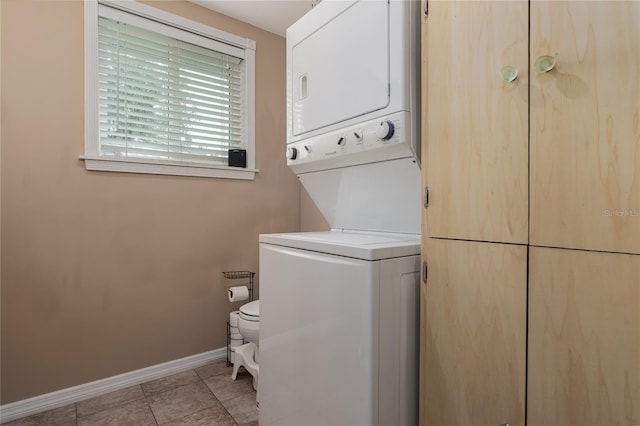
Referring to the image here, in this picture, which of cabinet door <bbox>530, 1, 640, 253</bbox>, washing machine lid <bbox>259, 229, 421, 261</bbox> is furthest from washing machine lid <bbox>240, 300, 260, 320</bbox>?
cabinet door <bbox>530, 1, 640, 253</bbox>

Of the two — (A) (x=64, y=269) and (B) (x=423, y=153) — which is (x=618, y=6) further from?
(A) (x=64, y=269)

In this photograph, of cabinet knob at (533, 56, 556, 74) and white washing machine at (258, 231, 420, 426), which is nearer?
cabinet knob at (533, 56, 556, 74)

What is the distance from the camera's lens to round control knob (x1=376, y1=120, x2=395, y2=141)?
4.24ft

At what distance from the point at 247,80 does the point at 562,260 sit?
2544mm

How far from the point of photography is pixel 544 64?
36.0 inches

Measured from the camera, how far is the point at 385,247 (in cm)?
117

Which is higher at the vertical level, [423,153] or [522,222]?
[423,153]

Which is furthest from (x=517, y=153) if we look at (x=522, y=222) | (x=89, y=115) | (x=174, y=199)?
(x=89, y=115)

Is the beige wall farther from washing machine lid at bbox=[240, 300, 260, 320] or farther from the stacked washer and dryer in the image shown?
the stacked washer and dryer

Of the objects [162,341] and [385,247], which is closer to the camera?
[385,247]

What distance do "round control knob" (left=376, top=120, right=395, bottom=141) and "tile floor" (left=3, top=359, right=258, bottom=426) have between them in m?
1.66

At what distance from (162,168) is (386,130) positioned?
1.74 meters

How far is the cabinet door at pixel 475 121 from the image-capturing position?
0.98 metres

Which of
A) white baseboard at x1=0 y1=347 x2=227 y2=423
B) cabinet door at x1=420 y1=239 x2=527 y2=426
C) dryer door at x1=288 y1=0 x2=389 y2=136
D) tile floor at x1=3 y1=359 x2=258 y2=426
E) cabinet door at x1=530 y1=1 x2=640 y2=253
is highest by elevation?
dryer door at x1=288 y1=0 x2=389 y2=136
